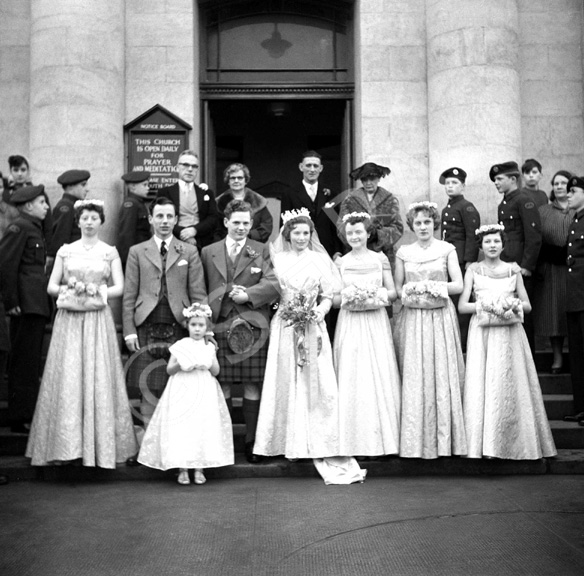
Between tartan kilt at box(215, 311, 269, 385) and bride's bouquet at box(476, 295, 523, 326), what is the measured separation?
200 cm

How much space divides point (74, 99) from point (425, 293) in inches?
221

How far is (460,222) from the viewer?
1000 centimetres

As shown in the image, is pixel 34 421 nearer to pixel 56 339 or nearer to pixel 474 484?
pixel 56 339

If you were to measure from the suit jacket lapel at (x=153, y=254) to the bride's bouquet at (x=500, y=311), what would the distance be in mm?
2922

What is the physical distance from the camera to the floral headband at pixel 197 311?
782 cm

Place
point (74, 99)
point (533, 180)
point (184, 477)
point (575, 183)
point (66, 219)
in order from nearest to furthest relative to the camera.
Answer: point (184, 477), point (575, 183), point (66, 219), point (533, 180), point (74, 99)

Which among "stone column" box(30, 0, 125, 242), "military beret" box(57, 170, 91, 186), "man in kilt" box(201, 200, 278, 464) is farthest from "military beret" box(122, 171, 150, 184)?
"man in kilt" box(201, 200, 278, 464)

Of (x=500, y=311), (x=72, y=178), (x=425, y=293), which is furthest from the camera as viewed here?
(x=72, y=178)

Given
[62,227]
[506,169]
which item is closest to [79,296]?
[62,227]

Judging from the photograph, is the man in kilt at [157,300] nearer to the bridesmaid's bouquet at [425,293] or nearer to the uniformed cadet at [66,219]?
the uniformed cadet at [66,219]

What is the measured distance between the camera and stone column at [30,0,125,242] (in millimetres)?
11328

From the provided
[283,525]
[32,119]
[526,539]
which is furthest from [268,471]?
[32,119]

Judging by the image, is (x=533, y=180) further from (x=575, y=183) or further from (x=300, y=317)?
(x=300, y=317)

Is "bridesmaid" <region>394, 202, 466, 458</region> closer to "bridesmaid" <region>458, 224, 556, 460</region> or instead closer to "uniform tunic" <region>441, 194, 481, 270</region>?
"bridesmaid" <region>458, 224, 556, 460</region>
